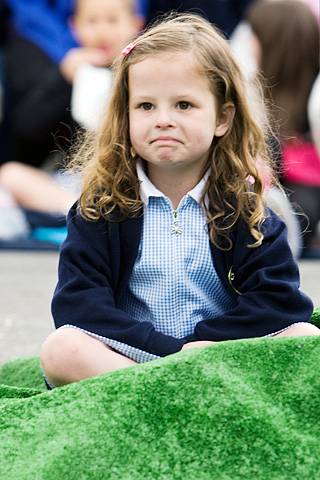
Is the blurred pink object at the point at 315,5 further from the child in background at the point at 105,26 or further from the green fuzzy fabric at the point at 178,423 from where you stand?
the green fuzzy fabric at the point at 178,423

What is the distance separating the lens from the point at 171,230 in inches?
125

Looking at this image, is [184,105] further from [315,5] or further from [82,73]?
[315,5]

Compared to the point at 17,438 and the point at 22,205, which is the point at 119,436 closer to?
the point at 17,438

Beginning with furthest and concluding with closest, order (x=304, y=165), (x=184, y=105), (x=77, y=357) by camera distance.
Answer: (x=304, y=165), (x=184, y=105), (x=77, y=357)

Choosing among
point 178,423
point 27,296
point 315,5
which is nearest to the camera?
point 178,423

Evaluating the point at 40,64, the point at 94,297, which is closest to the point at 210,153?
the point at 94,297

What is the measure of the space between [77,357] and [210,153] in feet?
2.15

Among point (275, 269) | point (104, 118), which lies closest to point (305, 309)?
point (275, 269)

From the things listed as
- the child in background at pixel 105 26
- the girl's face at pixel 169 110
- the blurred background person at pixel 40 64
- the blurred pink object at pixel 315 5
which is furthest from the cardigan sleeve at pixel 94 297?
the blurred pink object at pixel 315 5

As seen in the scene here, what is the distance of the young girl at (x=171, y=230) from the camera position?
3043 millimetres

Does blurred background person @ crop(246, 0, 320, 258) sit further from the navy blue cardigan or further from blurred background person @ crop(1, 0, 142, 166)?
the navy blue cardigan

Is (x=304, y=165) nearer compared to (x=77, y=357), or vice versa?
(x=77, y=357)

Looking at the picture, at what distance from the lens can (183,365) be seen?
2643 mm

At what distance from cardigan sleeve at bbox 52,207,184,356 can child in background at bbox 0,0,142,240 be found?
3.47m
